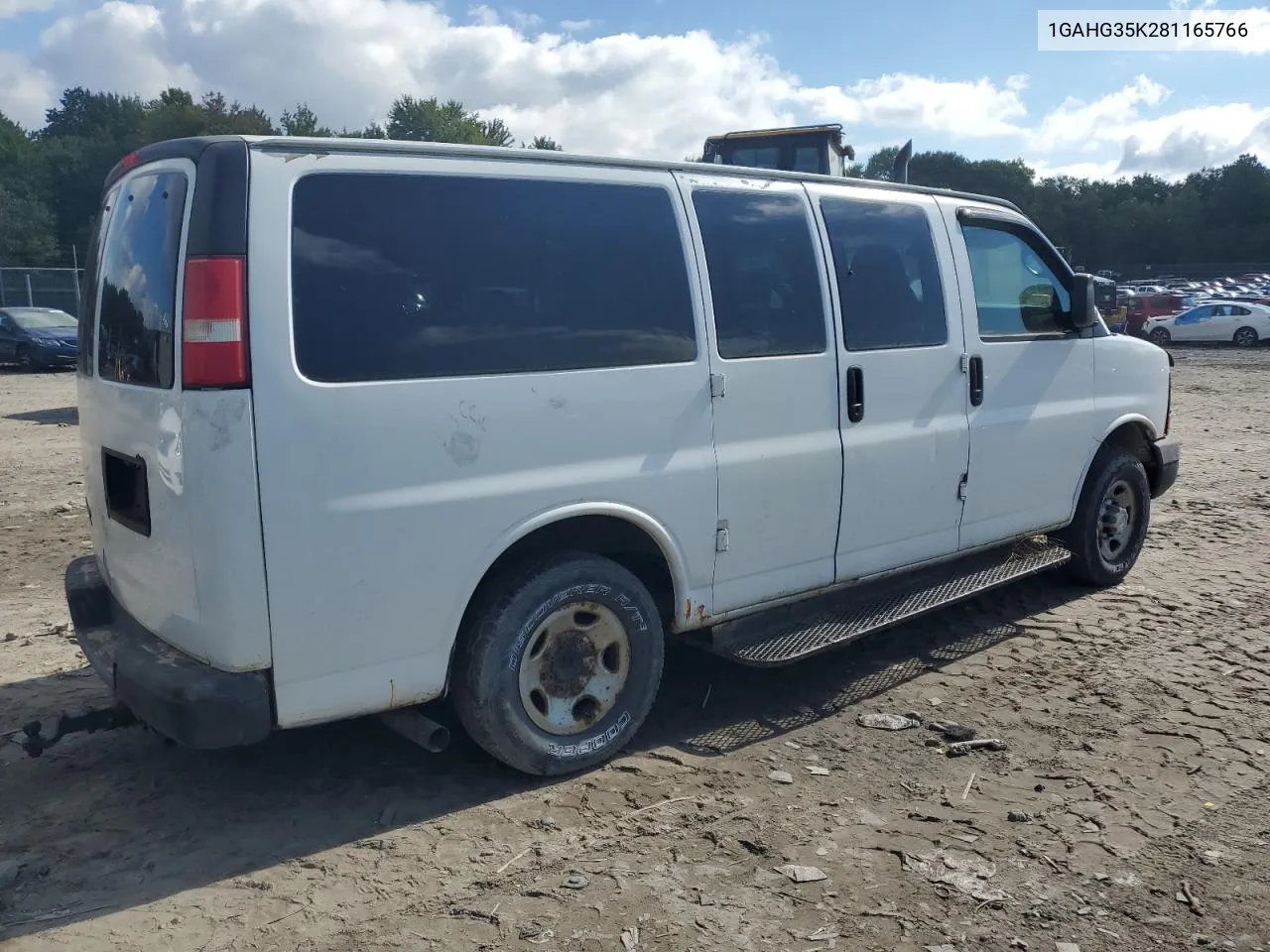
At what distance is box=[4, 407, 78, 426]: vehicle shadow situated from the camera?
14.0m

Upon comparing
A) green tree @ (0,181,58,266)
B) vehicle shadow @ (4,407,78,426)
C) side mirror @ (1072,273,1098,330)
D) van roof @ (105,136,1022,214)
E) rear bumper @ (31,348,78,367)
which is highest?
green tree @ (0,181,58,266)

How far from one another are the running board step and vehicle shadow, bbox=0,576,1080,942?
0.35 meters

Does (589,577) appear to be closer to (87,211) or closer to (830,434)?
(830,434)

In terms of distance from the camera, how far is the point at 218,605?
3.19 meters

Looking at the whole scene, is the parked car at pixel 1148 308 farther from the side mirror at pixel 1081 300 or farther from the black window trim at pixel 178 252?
the black window trim at pixel 178 252

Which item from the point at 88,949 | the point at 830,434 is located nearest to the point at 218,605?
the point at 88,949

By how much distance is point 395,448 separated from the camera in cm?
337

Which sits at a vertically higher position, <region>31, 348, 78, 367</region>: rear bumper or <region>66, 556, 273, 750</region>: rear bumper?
<region>31, 348, 78, 367</region>: rear bumper

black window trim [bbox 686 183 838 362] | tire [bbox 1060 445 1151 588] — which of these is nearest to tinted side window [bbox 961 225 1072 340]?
tire [bbox 1060 445 1151 588]

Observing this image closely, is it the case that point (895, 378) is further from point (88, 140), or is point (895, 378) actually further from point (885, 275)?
point (88, 140)

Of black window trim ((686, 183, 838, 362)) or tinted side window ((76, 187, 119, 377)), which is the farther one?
black window trim ((686, 183, 838, 362))

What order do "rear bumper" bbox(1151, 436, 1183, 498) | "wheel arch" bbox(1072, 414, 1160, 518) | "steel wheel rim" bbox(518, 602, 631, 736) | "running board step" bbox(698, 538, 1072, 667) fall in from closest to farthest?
"steel wheel rim" bbox(518, 602, 631, 736) < "running board step" bbox(698, 538, 1072, 667) < "wheel arch" bbox(1072, 414, 1160, 518) < "rear bumper" bbox(1151, 436, 1183, 498)

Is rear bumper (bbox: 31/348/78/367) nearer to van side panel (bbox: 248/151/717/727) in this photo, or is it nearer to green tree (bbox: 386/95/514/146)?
van side panel (bbox: 248/151/717/727)

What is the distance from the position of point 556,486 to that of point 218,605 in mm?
1165
